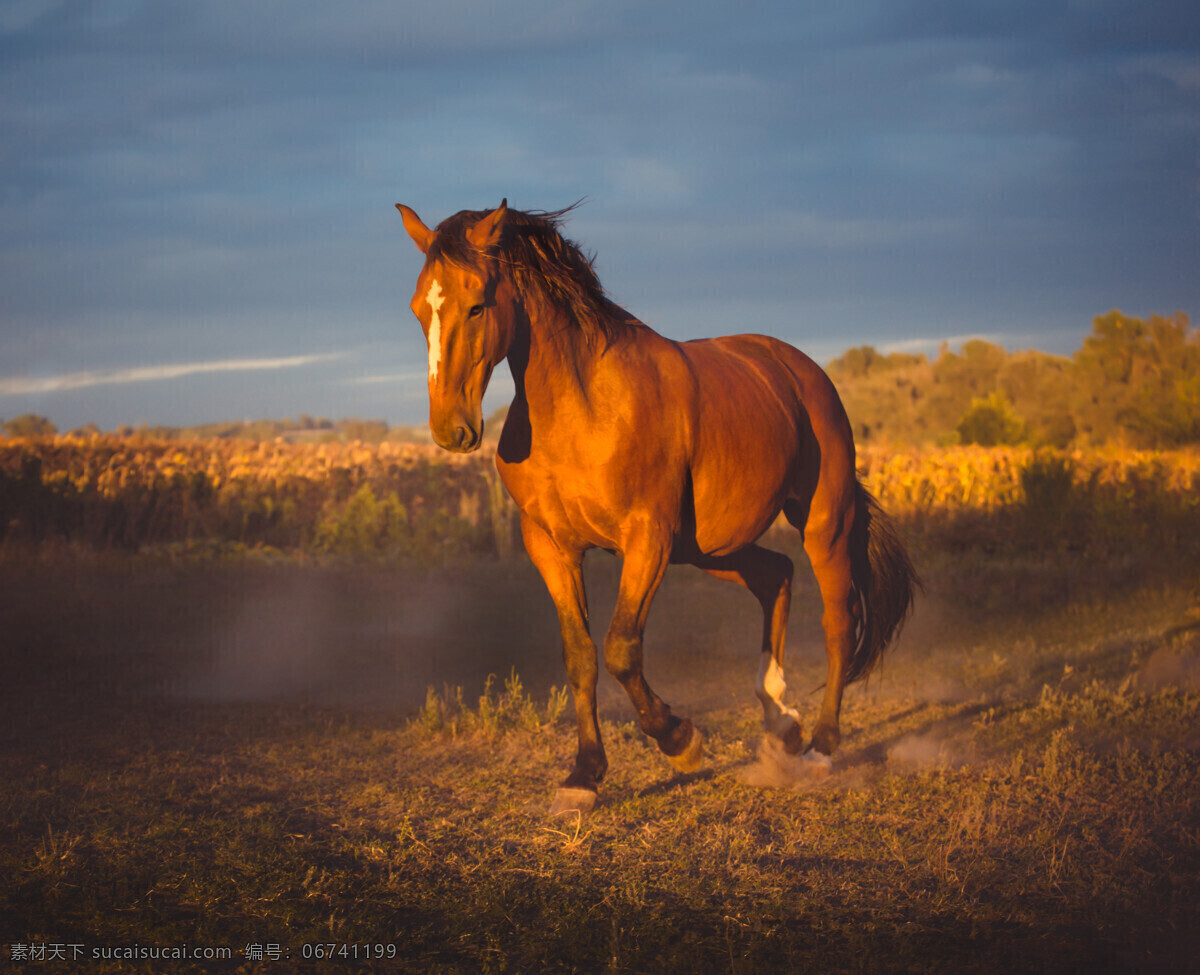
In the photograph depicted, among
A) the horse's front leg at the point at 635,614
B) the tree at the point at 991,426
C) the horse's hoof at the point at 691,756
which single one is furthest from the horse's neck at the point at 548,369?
the tree at the point at 991,426

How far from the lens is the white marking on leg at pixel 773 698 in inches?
227

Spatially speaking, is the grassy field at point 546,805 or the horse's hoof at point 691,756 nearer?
the grassy field at point 546,805

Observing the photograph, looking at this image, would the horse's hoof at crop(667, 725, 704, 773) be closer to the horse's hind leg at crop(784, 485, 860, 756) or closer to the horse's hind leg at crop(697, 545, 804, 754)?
the horse's hind leg at crop(697, 545, 804, 754)

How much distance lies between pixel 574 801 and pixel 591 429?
70.8 inches

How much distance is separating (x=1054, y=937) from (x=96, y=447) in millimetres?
25919

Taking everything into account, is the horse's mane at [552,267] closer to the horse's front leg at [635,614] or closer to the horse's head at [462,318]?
the horse's head at [462,318]

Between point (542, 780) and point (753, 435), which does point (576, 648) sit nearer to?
point (542, 780)

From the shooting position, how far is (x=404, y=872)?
410 cm

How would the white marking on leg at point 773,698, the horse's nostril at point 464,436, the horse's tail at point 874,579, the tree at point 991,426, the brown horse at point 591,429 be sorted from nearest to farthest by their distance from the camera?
the horse's nostril at point 464,436
the brown horse at point 591,429
the white marking on leg at point 773,698
the horse's tail at point 874,579
the tree at point 991,426

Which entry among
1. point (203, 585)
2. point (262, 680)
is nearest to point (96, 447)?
point (203, 585)

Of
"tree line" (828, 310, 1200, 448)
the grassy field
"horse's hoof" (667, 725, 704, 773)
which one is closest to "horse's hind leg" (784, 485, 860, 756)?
the grassy field

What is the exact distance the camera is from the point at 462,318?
164 inches

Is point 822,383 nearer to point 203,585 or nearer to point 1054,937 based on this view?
point 1054,937

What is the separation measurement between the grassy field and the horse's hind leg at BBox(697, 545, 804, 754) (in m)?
0.51
